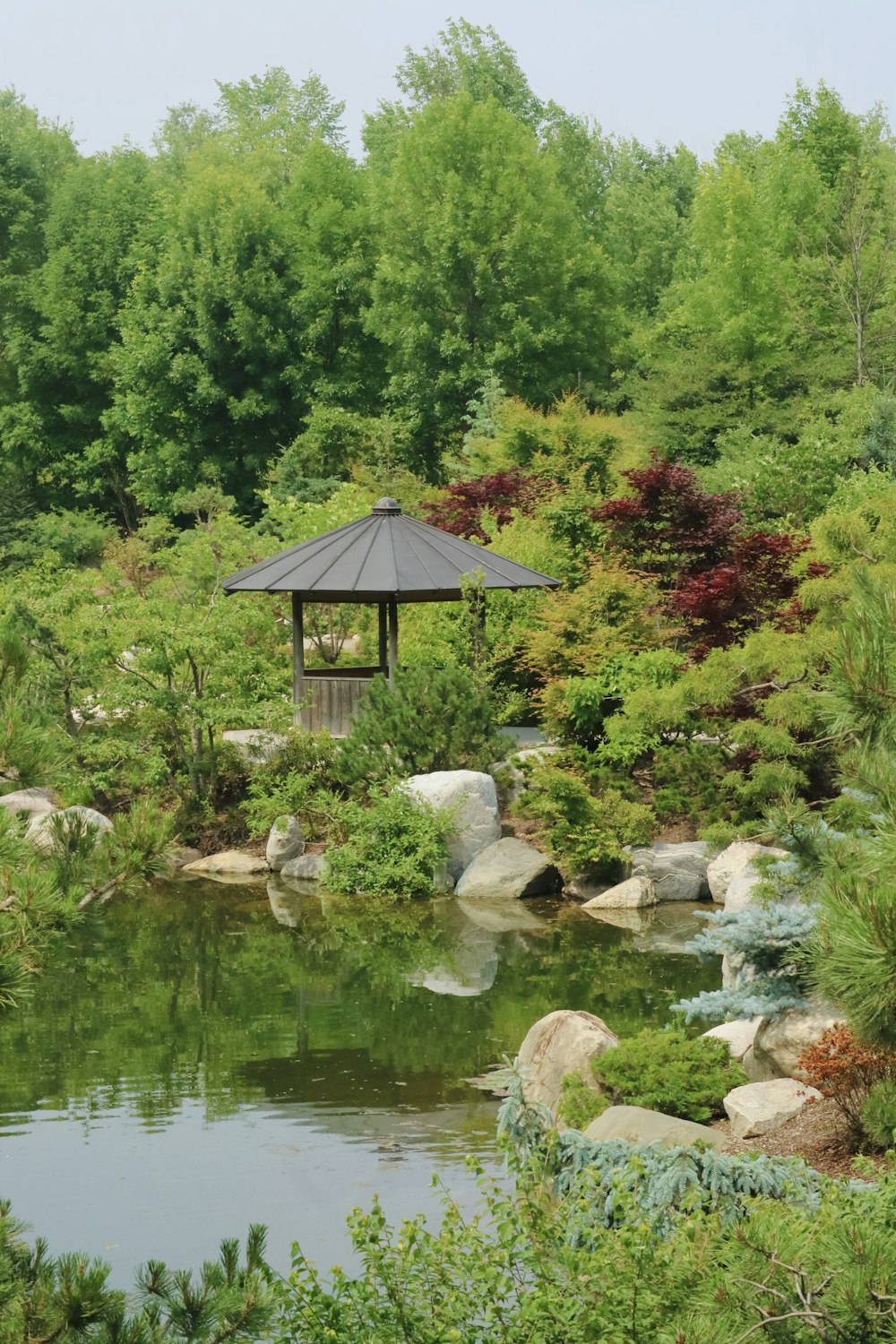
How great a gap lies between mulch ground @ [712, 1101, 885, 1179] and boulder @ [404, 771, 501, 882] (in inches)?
288

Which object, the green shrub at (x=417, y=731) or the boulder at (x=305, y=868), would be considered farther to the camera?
the green shrub at (x=417, y=731)

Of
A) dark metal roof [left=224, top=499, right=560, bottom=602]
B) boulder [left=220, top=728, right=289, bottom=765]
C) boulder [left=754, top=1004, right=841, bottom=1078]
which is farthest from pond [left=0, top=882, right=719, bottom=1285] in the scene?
dark metal roof [left=224, top=499, right=560, bottom=602]

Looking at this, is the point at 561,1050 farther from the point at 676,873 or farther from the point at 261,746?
the point at 261,746

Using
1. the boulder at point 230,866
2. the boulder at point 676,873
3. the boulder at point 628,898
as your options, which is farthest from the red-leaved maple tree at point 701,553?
the boulder at point 230,866

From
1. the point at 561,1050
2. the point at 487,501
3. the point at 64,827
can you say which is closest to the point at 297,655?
the point at 487,501

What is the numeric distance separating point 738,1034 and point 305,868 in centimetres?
691

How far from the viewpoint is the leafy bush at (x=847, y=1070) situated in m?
6.44

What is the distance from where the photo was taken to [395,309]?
31.9 metres

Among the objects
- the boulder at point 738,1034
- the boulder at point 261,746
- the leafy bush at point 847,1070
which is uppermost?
the boulder at point 261,746

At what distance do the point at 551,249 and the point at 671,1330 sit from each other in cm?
3026

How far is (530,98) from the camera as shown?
133 feet

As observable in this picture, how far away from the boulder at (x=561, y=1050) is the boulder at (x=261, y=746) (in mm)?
8066

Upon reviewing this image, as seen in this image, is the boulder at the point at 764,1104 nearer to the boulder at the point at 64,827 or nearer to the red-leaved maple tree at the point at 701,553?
the boulder at the point at 64,827

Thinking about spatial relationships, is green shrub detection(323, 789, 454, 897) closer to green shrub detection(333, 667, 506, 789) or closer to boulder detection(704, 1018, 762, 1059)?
green shrub detection(333, 667, 506, 789)
